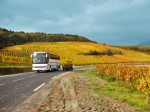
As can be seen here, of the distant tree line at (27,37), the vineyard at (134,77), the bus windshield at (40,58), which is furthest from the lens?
the distant tree line at (27,37)

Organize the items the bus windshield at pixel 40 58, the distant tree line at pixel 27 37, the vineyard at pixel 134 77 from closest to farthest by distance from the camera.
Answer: the vineyard at pixel 134 77, the bus windshield at pixel 40 58, the distant tree line at pixel 27 37

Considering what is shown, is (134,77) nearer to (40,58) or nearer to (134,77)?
(134,77)

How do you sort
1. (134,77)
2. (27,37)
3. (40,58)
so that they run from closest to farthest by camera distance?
(134,77), (40,58), (27,37)

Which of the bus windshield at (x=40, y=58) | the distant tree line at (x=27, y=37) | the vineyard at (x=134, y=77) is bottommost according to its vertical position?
the vineyard at (x=134, y=77)

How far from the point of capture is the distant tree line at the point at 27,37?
377ft

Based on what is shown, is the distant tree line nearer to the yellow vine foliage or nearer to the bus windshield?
the bus windshield

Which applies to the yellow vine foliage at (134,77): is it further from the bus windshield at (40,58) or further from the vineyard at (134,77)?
the bus windshield at (40,58)

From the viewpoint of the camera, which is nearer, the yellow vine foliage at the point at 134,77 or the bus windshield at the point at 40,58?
the yellow vine foliage at the point at 134,77

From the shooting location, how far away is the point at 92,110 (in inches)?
350

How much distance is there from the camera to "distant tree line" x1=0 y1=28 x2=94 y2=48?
115 metres

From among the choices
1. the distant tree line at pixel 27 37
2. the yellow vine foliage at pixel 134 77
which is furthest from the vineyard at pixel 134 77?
the distant tree line at pixel 27 37

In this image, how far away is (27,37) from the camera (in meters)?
136

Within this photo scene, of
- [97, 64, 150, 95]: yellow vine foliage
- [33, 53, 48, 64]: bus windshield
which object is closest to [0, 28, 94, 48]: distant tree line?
[33, 53, 48, 64]: bus windshield

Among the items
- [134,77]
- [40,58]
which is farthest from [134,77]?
[40,58]
